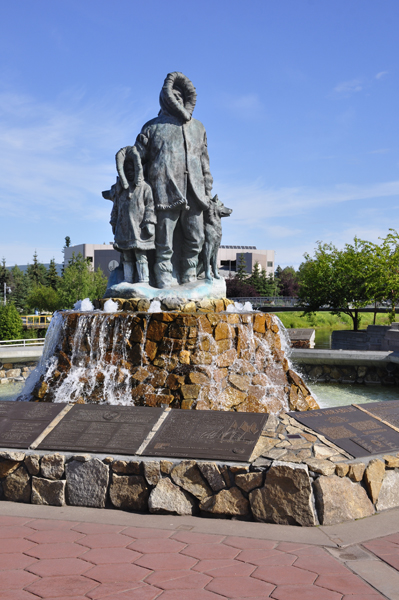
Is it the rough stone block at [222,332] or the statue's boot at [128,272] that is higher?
the statue's boot at [128,272]

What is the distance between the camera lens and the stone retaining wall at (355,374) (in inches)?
428

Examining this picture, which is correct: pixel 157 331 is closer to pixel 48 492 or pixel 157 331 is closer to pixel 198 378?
pixel 198 378

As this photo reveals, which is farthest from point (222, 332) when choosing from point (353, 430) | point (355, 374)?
point (355, 374)

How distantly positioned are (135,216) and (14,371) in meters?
4.83

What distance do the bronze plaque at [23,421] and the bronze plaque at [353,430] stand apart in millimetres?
2176

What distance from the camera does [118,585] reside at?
9.66 ft

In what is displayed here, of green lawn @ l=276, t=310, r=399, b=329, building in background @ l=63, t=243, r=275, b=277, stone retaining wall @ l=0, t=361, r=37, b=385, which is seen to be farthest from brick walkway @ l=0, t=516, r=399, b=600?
building in background @ l=63, t=243, r=275, b=277

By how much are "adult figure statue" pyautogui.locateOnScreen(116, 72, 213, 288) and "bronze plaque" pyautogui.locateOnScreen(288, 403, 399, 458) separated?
394cm

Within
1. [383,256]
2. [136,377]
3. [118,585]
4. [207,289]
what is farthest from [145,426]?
[383,256]

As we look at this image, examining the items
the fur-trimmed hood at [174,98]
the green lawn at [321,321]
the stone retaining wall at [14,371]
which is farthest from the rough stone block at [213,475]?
the green lawn at [321,321]

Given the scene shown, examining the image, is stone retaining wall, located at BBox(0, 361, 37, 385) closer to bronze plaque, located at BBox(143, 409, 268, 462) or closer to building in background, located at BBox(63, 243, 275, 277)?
bronze plaque, located at BBox(143, 409, 268, 462)

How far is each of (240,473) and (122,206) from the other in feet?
16.6

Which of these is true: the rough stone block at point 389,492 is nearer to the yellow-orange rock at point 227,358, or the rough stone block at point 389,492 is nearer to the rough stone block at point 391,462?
the rough stone block at point 391,462

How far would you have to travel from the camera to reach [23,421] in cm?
484
